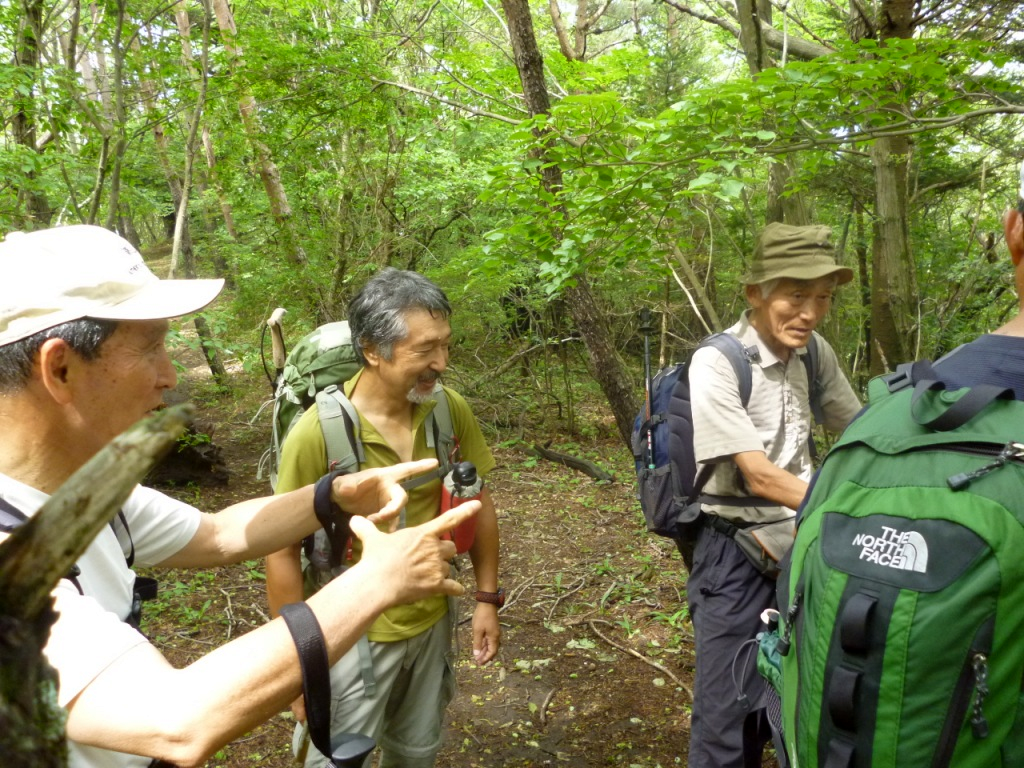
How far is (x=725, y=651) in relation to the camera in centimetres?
265

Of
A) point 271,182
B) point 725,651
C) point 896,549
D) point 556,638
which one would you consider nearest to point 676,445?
point 725,651

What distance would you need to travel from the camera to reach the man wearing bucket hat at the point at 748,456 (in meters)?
2.54

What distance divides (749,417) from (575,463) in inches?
215

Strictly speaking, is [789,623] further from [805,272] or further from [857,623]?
[805,272]

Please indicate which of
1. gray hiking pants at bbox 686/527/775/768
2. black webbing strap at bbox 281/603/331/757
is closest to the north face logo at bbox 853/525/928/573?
black webbing strap at bbox 281/603/331/757

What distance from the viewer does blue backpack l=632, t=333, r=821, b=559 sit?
268cm

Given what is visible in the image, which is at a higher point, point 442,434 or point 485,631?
point 442,434

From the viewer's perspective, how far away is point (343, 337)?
8.78 ft

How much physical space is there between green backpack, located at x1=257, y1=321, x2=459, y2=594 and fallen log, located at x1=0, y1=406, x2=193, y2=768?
1.74 m

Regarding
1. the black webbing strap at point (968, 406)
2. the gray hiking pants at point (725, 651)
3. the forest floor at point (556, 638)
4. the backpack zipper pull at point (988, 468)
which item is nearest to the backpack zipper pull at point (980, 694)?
the backpack zipper pull at point (988, 468)

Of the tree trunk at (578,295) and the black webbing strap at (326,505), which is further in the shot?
the tree trunk at (578,295)

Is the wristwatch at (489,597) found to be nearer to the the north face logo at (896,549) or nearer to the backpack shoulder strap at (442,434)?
the backpack shoulder strap at (442,434)

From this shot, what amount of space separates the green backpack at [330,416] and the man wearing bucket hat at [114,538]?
74cm

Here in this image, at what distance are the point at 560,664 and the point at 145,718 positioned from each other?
360cm
